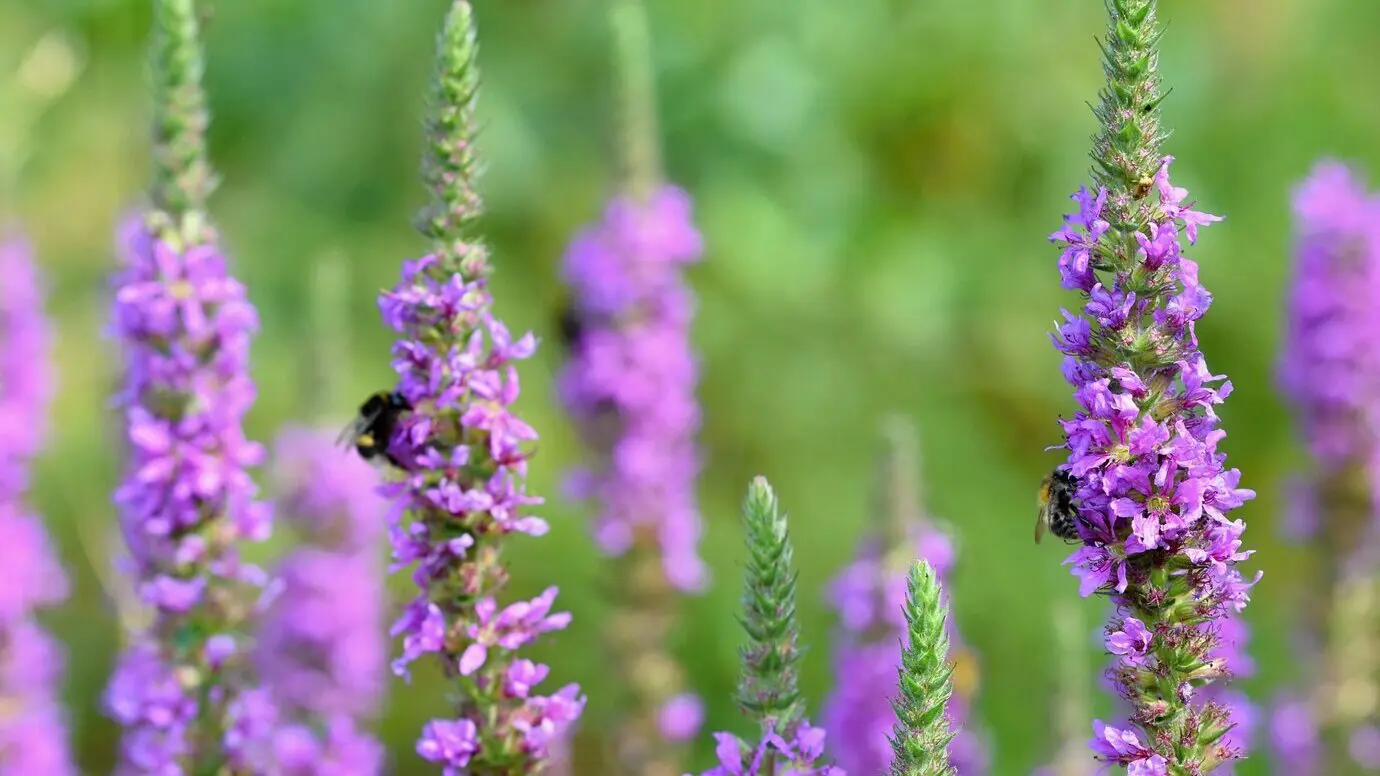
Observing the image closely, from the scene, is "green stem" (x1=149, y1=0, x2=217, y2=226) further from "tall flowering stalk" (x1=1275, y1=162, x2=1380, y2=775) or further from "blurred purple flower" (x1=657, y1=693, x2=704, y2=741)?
"tall flowering stalk" (x1=1275, y1=162, x2=1380, y2=775)

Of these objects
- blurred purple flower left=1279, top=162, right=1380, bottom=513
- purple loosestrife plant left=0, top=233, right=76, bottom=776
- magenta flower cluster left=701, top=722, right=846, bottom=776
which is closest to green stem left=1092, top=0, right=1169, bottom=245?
magenta flower cluster left=701, top=722, right=846, bottom=776

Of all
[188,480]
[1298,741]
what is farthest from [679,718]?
[188,480]

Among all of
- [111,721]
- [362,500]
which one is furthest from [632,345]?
[111,721]

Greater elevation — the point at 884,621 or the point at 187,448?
the point at 884,621

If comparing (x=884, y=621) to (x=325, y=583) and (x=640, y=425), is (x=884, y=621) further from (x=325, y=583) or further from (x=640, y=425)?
(x=325, y=583)

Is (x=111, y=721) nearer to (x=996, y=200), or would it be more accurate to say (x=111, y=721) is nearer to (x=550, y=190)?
(x=550, y=190)
